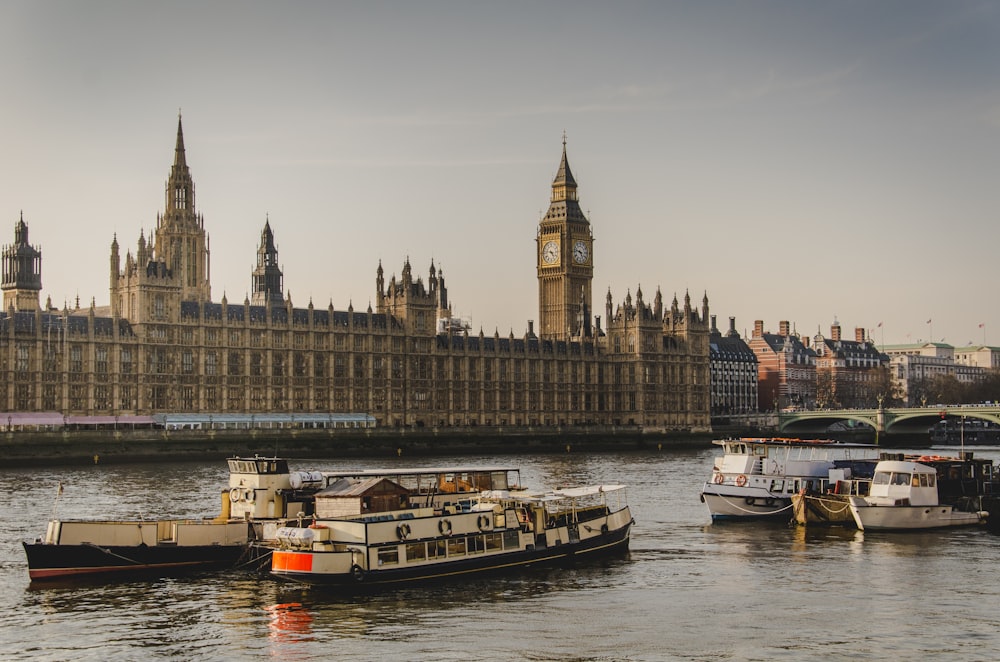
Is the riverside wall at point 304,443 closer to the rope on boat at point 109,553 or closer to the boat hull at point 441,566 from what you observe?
the boat hull at point 441,566

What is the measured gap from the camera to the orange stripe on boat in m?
47.5

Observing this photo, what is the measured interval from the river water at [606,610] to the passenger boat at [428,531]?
96 cm

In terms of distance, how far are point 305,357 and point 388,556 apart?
106516 millimetres

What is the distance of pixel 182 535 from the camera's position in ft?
172

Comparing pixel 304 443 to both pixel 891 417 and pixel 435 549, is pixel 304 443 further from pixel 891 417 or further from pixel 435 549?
pixel 435 549

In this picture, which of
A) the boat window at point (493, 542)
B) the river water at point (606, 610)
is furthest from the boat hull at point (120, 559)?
the boat window at point (493, 542)

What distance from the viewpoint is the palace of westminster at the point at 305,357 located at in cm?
13650

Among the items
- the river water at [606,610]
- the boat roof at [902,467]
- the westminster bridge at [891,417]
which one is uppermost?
the westminster bridge at [891,417]

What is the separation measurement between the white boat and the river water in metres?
1.29

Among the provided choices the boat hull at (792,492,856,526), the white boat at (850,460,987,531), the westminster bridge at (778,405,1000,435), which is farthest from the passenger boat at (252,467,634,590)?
the westminster bridge at (778,405,1000,435)

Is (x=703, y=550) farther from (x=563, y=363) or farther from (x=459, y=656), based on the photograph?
(x=563, y=363)

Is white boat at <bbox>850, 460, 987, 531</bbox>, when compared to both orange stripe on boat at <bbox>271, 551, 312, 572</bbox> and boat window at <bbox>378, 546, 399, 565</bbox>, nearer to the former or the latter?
boat window at <bbox>378, 546, 399, 565</bbox>

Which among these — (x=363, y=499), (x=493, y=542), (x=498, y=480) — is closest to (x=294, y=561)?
A: (x=363, y=499)

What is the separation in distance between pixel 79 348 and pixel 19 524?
73074mm
